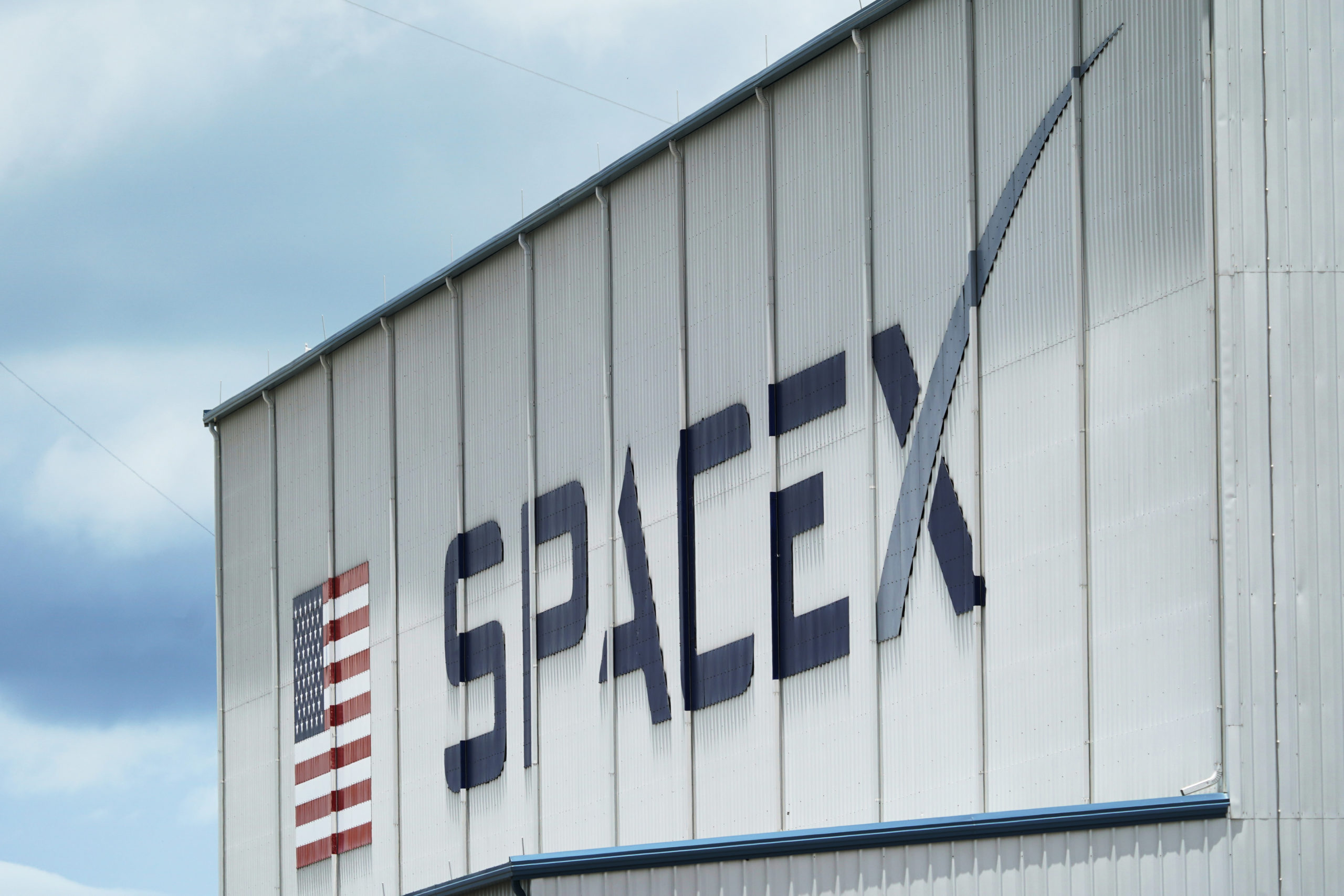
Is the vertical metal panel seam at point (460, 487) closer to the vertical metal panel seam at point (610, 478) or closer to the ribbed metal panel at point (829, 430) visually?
the vertical metal panel seam at point (610, 478)

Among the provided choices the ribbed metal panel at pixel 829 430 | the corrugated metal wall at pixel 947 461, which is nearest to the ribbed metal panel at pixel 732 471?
the corrugated metal wall at pixel 947 461

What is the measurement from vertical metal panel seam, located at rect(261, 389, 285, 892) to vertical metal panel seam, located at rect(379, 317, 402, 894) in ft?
17.5

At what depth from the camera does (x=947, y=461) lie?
2817 centimetres

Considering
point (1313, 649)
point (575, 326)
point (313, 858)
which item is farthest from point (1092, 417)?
point (313, 858)

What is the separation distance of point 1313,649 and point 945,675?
27.2 feet

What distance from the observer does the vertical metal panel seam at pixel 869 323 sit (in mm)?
28969

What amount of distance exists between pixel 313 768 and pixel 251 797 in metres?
A: 3.73

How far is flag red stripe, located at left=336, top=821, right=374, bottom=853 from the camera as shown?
41.2 meters

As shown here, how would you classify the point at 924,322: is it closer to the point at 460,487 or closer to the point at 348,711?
the point at 460,487

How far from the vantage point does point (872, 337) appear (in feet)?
97.9

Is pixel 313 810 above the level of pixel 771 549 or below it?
below

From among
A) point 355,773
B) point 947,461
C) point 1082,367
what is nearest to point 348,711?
point 355,773

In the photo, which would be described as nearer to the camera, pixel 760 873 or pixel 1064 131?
pixel 760 873

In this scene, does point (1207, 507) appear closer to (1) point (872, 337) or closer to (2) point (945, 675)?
(2) point (945, 675)
